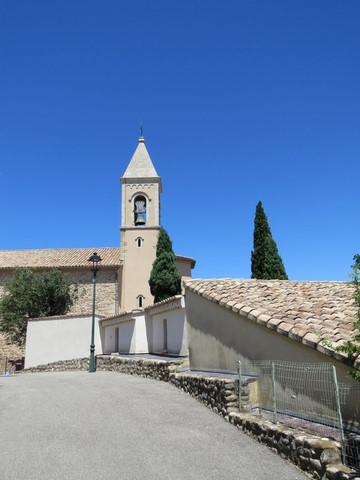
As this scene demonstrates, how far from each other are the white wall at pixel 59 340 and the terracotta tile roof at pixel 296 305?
493 inches

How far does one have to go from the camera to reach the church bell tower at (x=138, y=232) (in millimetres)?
30000

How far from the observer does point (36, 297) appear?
27.5m

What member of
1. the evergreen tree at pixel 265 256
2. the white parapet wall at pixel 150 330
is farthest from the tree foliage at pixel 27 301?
the evergreen tree at pixel 265 256

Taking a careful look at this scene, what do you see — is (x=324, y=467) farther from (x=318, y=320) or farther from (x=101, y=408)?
(x=101, y=408)

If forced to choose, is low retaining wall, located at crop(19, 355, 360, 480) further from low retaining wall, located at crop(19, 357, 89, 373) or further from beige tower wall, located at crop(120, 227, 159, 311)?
beige tower wall, located at crop(120, 227, 159, 311)

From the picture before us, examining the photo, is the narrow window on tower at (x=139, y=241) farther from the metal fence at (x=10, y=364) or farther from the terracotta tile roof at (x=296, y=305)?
the terracotta tile roof at (x=296, y=305)

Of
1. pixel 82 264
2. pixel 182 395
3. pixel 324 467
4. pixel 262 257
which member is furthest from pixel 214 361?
pixel 82 264

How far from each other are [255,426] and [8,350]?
27503 millimetres

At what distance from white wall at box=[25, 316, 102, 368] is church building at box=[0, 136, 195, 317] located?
603cm

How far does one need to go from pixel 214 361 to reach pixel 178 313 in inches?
197

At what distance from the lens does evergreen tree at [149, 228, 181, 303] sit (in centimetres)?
2558

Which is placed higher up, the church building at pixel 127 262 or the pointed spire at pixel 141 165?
the pointed spire at pixel 141 165

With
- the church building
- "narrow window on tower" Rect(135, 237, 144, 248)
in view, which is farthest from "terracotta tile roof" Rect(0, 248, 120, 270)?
"narrow window on tower" Rect(135, 237, 144, 248)

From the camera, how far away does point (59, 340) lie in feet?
77.7
